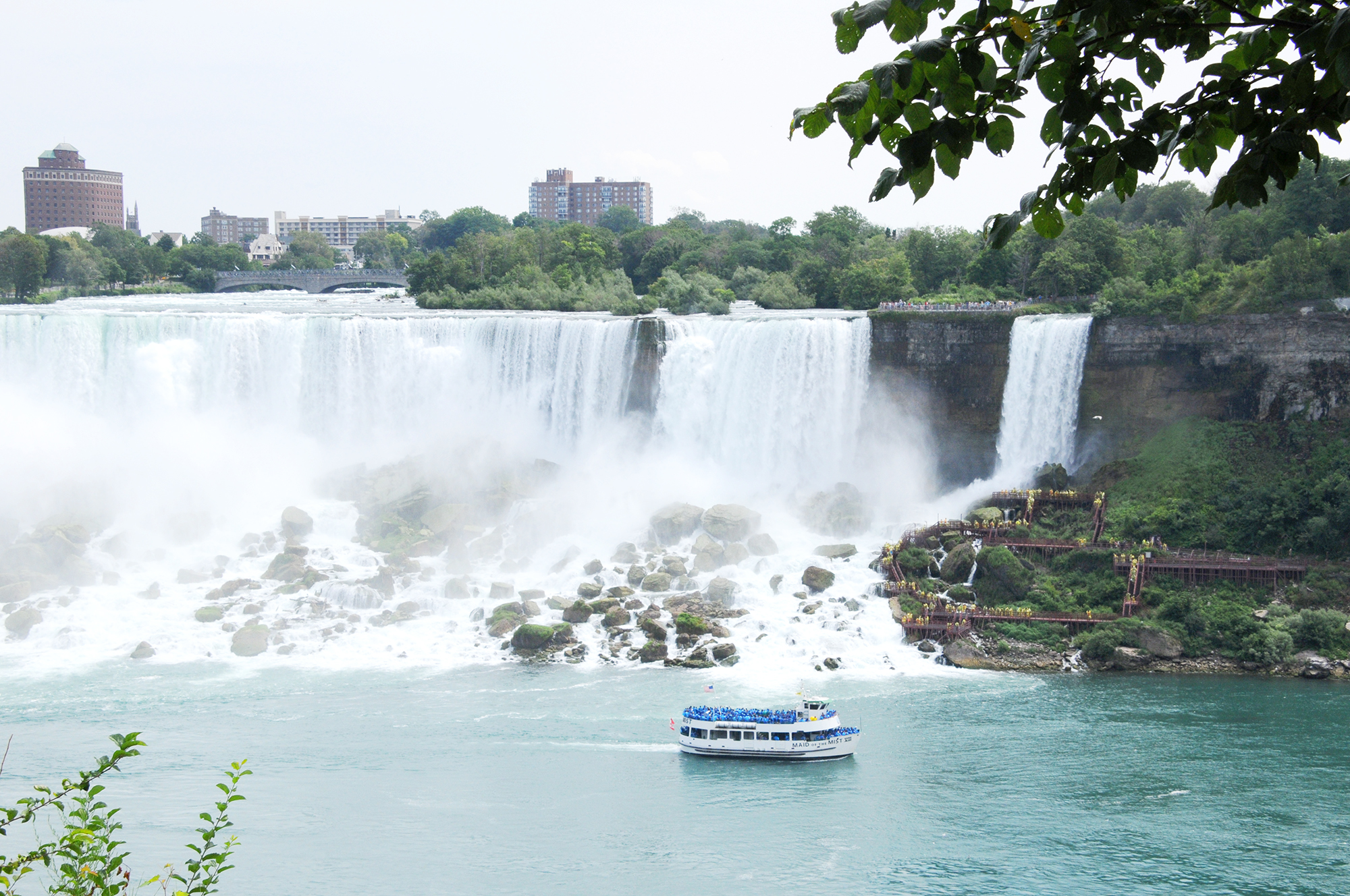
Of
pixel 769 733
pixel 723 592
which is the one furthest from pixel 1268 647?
pixel 723 592


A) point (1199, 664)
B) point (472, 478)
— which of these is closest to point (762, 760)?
point (1199, 664)

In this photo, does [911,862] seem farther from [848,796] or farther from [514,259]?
[514,259]

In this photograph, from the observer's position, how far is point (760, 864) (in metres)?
17.5

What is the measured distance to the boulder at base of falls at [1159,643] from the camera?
90.2 ft

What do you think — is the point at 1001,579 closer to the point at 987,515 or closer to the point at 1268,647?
the point at 987,515

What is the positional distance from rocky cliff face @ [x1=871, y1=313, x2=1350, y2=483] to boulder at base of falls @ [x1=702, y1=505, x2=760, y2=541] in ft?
23.5

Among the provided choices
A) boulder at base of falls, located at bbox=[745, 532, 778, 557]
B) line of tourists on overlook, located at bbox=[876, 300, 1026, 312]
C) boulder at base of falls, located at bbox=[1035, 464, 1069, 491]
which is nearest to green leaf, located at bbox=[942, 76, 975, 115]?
boulder at base of falls, located at bbox=[745, 532, 778, 557]

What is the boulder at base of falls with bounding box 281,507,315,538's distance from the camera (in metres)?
35.6

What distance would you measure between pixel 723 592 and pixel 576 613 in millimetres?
3673

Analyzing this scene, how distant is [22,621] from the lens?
97.7 feet

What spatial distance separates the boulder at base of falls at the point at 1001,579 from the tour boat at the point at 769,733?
851 cm

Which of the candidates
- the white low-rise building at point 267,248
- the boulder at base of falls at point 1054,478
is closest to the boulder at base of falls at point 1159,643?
the boulder at base of falls at point 1054,478

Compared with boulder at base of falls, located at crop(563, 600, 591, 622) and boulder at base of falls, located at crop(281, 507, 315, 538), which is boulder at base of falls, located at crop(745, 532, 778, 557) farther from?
boulder at base of falls, located at crop(281, 507, 315, 538)

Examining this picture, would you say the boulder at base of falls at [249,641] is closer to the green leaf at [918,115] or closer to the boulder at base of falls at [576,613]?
the boulder at base of falls at [576,613]
